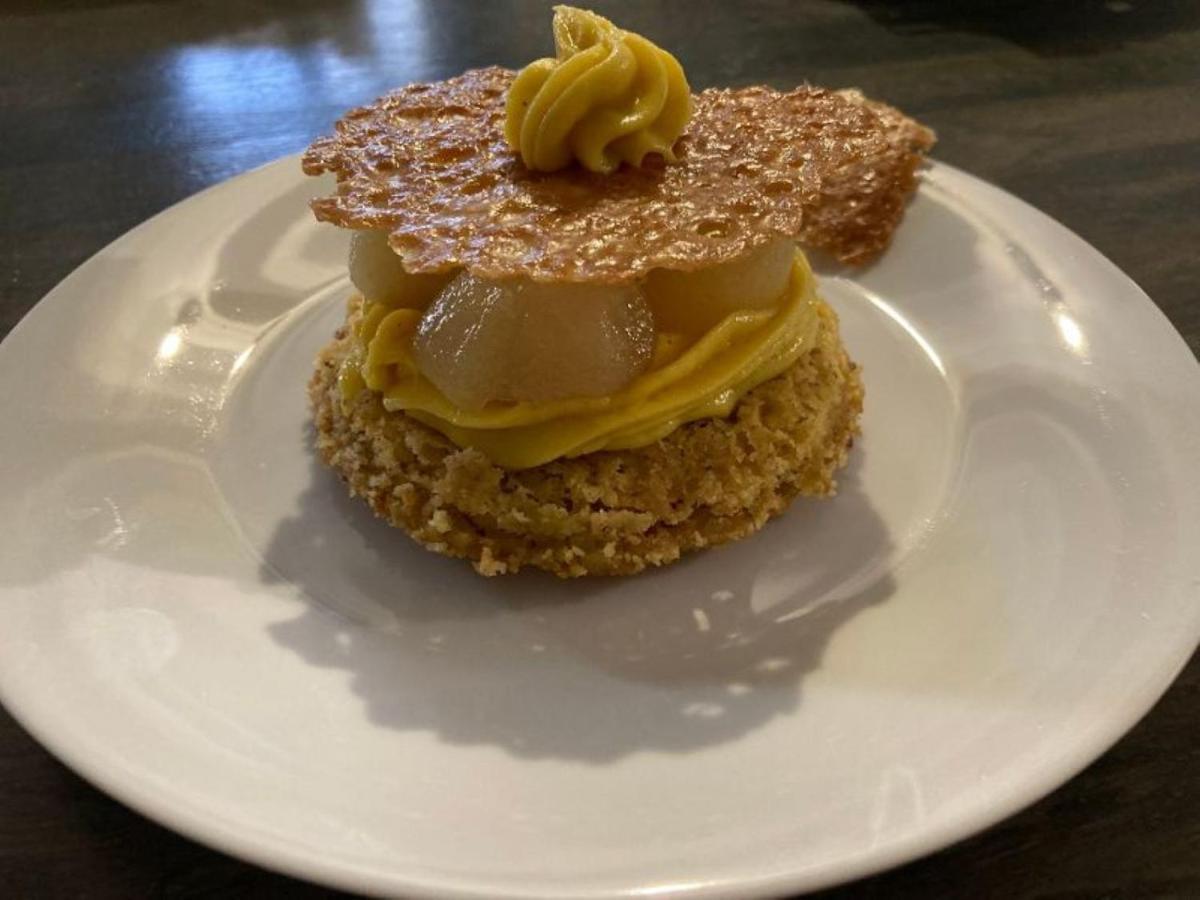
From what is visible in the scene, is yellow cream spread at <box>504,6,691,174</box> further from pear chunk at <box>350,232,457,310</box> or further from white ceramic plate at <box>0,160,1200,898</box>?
white ceramic plate at <box>0,160,1200,898</box>

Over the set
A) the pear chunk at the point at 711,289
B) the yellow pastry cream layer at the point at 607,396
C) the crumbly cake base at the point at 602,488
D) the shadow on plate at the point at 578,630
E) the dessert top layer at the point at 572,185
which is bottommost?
the shadow on plate at the point at 578,630

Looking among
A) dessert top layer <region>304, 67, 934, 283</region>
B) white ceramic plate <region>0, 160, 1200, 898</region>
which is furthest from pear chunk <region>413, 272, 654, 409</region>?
white ceramic plate <region>0, 160, 1200, 898</region>

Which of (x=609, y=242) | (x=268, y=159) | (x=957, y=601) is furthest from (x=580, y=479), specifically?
(x=268, y=159)

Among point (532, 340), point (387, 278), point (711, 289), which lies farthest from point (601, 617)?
point (387, 278)

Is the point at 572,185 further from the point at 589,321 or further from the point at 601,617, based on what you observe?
the point at 601,617

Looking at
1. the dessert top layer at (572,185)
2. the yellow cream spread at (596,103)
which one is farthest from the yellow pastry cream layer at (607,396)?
the yellow cream spread at (596,103)

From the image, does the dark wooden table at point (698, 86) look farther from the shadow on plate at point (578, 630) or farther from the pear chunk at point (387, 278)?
the pear chunk at point (387, 278)

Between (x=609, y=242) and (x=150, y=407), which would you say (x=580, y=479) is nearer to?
(x=609, y=242)
